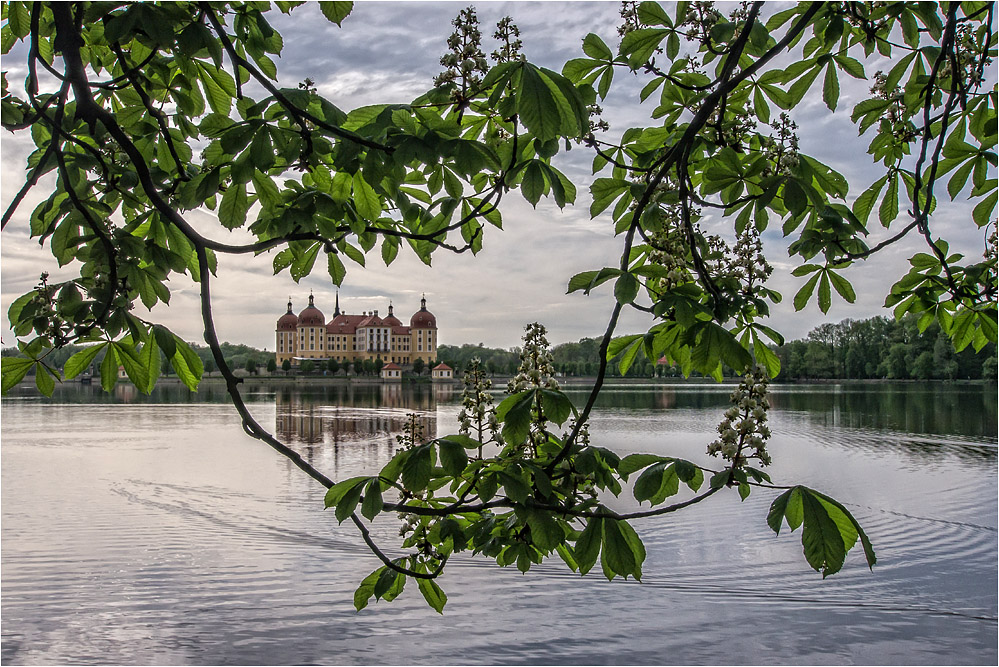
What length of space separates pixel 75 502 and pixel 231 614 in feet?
22.7

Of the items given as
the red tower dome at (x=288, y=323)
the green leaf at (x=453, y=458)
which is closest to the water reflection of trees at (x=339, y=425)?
the green leaf at (x=453, y=458)

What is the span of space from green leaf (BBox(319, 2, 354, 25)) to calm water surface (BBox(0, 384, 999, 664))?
1.46 meters

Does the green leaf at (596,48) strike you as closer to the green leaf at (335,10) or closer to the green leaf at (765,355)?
the green leaf at (335,10)

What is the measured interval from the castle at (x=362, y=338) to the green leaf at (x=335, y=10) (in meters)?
99.7

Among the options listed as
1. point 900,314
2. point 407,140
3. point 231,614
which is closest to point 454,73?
point 407,140

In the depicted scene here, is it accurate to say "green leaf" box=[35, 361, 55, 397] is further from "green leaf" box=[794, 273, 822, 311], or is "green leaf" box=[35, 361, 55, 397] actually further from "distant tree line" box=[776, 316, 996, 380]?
"distant tree line" box=[776, 316, 996, 380]

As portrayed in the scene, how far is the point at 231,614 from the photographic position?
7.07 metres

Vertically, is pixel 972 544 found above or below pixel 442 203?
below

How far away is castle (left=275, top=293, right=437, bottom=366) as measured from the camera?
99.9 m

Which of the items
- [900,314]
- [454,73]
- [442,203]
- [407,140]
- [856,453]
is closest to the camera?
[407,140]

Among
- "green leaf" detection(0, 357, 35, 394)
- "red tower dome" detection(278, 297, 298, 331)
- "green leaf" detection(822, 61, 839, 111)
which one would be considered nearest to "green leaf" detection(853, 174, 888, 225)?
"green leaf" detection(822, 61, 839, 111)

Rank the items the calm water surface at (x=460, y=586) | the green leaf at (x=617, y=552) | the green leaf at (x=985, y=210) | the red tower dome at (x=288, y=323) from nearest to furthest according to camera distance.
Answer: the green leaf at (x=617, y=552)
the green leaf at (x=985, y=210)
the calm water surface at (x=460, y=586)
the red tower dome at (x=288, y=323)

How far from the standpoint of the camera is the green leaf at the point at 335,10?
1853mm

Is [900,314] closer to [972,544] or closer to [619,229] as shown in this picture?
[619,229]
